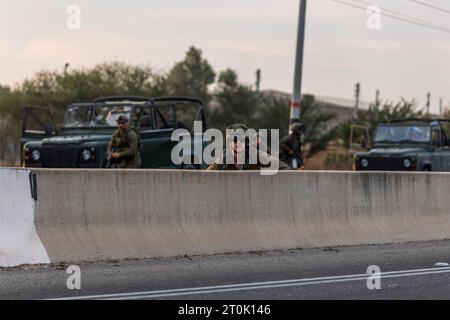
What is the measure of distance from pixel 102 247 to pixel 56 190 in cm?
83

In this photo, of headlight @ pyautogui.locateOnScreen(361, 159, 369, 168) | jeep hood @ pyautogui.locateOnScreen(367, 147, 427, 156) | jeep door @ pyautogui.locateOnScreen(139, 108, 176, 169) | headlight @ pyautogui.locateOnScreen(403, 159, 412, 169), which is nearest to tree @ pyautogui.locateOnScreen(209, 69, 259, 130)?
headlight @ pyautogui.locateOnScreen(361, 159, 369, 168)

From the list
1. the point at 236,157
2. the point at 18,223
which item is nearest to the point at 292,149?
the point at 236,157

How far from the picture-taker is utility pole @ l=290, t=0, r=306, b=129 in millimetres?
27625

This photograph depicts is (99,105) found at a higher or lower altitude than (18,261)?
higher

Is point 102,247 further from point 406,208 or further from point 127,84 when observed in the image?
point 127,84

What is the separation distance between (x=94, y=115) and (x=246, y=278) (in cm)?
1131

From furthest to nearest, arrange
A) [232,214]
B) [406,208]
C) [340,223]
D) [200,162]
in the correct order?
[200,162] → [406,208] → [340,223] → [232,214]

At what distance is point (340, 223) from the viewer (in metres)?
13.2

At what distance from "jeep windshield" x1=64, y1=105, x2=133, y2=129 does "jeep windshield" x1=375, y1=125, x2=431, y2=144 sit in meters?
8.18

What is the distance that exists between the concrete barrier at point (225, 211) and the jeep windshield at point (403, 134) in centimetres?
981

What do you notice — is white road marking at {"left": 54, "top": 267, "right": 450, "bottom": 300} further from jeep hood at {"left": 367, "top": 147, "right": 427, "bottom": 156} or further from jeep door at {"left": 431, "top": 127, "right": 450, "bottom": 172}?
jeep door at {"left": 431, "top": 127, "right": 450, "bottom": 172}

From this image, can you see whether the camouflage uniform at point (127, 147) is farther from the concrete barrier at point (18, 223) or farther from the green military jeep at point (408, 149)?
the green military jeep at point (408, 149)
